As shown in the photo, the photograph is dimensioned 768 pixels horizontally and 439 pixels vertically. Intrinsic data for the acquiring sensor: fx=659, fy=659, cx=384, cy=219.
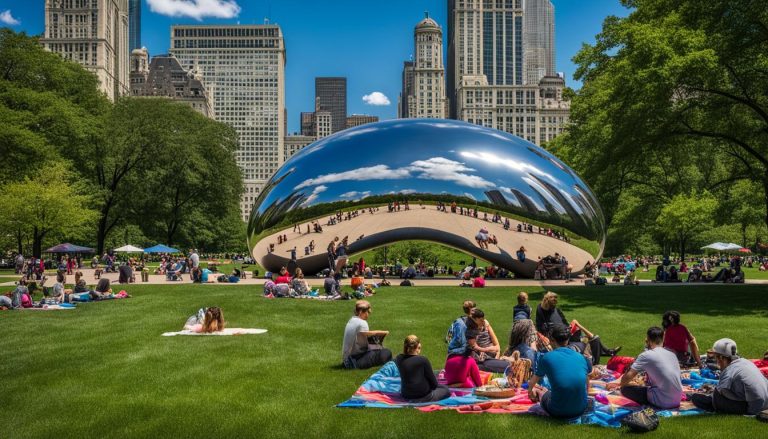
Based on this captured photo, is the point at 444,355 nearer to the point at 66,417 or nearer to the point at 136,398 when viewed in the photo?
the point at 136,398

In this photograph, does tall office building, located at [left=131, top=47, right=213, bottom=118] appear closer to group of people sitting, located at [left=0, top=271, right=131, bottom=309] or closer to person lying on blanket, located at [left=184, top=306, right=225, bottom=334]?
group of people sitting, located at [left=0, top=271, right=131, bottom=309]

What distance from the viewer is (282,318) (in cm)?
1282

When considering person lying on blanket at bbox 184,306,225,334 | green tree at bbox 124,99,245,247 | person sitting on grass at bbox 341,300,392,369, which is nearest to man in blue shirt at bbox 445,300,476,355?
person sitting on grass at bbox 341,300,392,369

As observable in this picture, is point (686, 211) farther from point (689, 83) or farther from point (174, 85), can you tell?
point (174, 85)

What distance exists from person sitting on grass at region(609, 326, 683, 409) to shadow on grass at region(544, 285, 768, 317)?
7.52 meters

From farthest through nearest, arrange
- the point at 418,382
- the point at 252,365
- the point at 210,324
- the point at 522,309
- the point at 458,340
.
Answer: the point at 210,324 < the point at 522,309 < the point at 252,365 < the point at 458,340 < the point at 418,382

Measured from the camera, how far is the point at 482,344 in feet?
28.1

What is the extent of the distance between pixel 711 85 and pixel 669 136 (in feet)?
8.36

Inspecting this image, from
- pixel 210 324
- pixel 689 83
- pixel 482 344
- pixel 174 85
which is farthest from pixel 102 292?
pixel 174 85

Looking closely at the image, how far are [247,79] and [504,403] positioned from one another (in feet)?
589

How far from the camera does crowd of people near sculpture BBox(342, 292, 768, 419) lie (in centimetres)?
604

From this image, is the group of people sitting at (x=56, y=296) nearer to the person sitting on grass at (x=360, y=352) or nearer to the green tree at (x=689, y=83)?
the person sitting on grass at (x=360, y=352)

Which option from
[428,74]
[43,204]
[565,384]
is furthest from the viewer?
[428,74]

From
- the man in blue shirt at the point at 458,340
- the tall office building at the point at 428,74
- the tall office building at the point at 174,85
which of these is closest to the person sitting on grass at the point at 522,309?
the man in blue shirt at the point at 458,340
